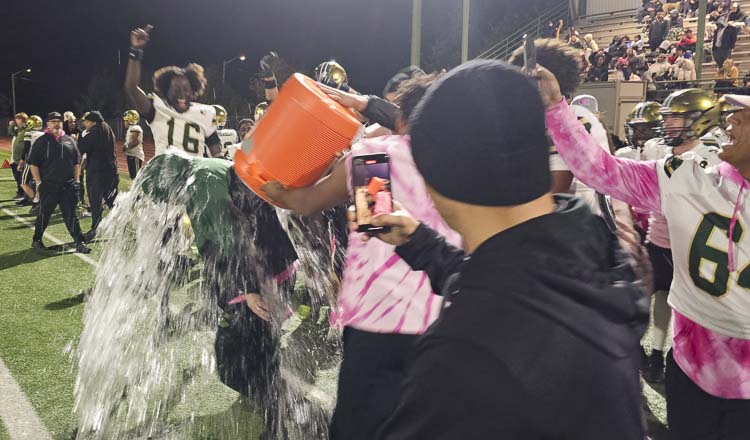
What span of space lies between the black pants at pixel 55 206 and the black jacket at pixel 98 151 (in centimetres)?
52

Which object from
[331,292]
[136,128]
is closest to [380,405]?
[331,292]

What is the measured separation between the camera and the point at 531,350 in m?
0.99

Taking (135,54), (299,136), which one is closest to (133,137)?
(135,54)

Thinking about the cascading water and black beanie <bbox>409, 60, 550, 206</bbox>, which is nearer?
black beanie <bbox>409, 60, 550, 206</bbox>

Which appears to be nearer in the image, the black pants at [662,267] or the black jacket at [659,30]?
the black pants at [662,267]

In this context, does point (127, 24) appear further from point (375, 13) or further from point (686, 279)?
point (686, 279)

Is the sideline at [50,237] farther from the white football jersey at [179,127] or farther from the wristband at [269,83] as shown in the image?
the wristband at [269,83]

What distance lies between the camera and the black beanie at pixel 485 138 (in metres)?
1.07

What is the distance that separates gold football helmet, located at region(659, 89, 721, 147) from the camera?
400cm

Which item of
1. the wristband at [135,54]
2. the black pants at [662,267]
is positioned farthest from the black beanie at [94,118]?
the black pants at [662,267]

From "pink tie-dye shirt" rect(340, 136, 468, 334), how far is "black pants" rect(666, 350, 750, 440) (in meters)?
1.18

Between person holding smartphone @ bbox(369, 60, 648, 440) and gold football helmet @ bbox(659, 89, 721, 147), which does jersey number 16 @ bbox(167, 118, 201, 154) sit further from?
person holding smartphone @ bbox(369, 60, 648, 440)

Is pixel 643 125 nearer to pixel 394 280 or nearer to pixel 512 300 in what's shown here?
pixel 394 280

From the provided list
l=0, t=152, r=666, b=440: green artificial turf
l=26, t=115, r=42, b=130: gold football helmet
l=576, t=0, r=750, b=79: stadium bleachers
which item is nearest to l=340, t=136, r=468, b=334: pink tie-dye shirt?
l=0, t=152, r=666, b=440: green artificial turf
